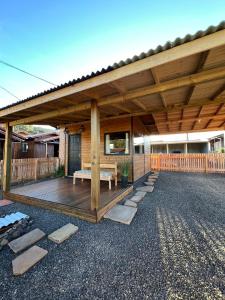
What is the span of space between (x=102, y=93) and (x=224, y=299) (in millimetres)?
3455

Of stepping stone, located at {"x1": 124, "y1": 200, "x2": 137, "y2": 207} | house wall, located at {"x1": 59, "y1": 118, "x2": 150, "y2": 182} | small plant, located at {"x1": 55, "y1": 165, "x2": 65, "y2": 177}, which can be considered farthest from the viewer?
small plant, located at {"x1": 55, "y1": 165, "x2": 65, "y2": 177}

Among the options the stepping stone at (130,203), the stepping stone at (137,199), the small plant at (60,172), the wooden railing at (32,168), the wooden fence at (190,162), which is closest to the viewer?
the stepping stone at (130,203)

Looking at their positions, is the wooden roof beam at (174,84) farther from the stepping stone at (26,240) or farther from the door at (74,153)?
the door at (74,153)

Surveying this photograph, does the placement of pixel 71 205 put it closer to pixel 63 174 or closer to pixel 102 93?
pixel 102 93

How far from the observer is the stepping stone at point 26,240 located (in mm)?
2154

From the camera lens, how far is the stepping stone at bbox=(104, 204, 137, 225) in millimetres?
2980

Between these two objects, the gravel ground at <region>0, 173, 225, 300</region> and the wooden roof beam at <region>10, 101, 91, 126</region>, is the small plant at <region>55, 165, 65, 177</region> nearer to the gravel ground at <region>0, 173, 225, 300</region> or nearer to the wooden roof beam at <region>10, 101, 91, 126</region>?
the wooden roof beam at <region>10, 101, 91, 126</region>

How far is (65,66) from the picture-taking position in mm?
10969

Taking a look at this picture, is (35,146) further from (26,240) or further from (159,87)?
(159,87)

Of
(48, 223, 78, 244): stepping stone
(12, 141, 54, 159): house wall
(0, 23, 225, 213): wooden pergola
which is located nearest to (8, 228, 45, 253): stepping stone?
(48, 223, 78, 244): stepping stone

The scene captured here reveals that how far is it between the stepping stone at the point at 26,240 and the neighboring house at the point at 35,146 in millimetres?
10173

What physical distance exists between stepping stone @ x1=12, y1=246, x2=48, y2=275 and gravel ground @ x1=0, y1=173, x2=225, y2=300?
68mm

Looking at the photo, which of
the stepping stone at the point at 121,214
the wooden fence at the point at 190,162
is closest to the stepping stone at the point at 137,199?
the stepping stone at the point at 121,214

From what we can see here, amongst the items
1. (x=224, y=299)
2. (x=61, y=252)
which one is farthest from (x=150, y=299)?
(x=61, y=252)
